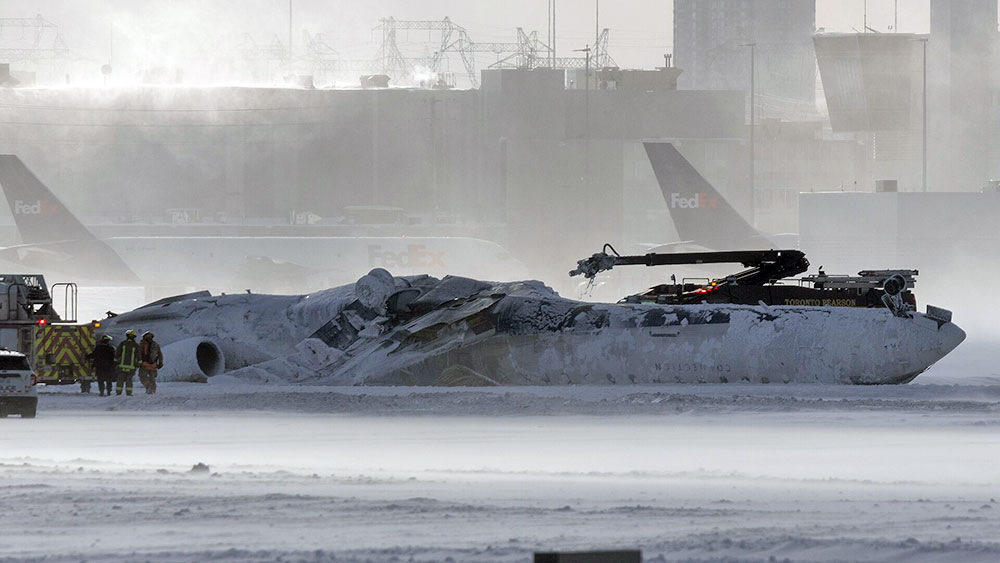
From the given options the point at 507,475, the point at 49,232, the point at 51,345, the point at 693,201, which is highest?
the point at 693,201

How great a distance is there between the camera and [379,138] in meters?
120

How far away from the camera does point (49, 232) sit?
7950cm

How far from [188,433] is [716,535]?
37.4 feet

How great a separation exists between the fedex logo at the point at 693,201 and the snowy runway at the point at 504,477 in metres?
57.9

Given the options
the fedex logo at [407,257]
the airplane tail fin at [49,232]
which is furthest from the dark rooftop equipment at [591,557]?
the airplane tail fin at [49,232]

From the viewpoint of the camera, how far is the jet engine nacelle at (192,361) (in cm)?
3005

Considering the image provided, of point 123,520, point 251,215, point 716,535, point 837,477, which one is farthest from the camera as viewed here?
point 251,215

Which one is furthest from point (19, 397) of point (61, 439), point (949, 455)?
point (949, 455)

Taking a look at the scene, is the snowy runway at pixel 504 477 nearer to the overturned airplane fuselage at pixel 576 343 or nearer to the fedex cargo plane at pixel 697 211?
the overturned airplane fuselage at pixel 576 343

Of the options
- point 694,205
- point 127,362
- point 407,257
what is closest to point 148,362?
point 127,362

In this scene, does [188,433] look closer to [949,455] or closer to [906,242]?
[949,455]

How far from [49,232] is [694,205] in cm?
3608

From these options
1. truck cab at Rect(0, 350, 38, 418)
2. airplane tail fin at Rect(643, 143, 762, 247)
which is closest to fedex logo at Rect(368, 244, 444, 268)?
airplane tail fin at Rect(643, 143, 762, 247)

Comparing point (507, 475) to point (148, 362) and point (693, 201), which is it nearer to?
point (148, 362)
